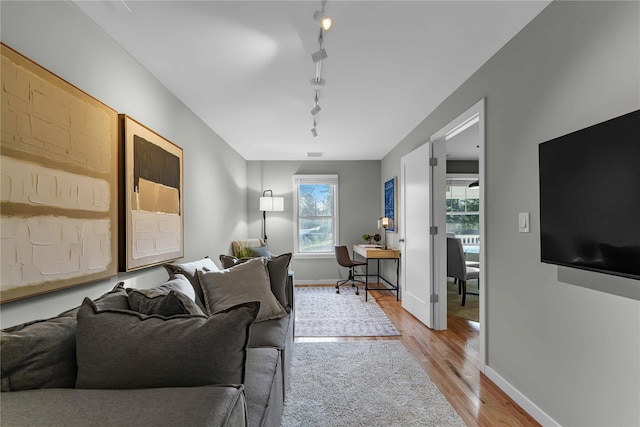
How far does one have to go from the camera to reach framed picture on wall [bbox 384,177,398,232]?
5.27 m

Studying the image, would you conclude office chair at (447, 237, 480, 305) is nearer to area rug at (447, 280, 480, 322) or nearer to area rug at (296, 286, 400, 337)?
area rug at (447, 280, 480, 322)

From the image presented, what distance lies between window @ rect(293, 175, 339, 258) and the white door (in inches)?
79.8

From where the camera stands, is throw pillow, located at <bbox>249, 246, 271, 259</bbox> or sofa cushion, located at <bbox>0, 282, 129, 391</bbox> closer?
sofa cushion, located at <bbox>0, 282, 129, 391</bbox>

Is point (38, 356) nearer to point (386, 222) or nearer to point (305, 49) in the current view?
point (305, 49)

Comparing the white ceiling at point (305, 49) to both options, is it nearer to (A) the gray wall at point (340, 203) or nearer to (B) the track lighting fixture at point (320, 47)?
(B) the track lighting fixture at point (320, 47)

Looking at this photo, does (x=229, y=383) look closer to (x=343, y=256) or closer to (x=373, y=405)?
(x=373, y=405)

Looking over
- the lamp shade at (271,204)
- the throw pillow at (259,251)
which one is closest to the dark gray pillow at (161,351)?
the throw pillow at (259,251)

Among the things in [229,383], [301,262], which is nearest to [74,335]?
[229,383]

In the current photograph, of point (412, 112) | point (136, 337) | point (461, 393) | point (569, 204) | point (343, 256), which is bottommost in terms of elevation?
point (461, 393)

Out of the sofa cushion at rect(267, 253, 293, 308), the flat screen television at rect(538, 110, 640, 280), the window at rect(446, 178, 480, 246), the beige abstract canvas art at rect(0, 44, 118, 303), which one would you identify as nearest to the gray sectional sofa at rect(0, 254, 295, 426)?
the beige abstract canvas art at rect(0, 44, 118, 303)

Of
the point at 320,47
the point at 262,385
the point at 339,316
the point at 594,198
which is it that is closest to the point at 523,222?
the point at 594,198

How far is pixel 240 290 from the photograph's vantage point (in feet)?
7.48

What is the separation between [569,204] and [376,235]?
460cm

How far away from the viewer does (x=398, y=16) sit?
1910mm
